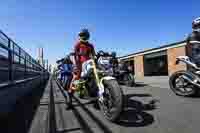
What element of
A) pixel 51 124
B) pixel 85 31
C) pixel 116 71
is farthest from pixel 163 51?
pixel 51 124

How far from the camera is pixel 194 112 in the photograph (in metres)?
4.25

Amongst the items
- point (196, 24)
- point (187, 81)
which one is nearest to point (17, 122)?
point (187, 81)

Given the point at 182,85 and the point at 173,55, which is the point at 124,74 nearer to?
the point at 182,85

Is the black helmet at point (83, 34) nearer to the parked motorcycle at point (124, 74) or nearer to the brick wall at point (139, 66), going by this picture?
the parked motorcycle at point (124, 74)

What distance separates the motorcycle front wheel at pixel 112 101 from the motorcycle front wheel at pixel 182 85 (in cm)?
333

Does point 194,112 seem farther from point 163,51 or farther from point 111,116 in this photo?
point 163,51

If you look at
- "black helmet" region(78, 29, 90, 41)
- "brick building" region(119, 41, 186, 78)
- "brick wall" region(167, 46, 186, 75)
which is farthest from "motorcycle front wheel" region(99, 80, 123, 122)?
"brick building" region(119, 41, 186, 78)

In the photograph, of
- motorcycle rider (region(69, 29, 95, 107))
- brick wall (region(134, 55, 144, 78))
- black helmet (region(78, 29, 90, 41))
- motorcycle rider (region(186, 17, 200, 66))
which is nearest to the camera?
motorcycle rider (region(69, 29, 95, 107))

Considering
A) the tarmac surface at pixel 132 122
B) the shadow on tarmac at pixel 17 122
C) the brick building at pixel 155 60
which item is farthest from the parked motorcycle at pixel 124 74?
the brick building at pixel 155 60

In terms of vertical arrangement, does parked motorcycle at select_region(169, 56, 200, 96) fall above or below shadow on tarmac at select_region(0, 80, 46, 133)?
above

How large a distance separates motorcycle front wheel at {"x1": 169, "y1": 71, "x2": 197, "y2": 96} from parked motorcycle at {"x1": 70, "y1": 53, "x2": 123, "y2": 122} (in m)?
3.06

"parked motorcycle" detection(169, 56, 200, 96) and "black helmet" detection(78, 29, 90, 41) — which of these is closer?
"black helmet" detection(78, 29, 90, 41)

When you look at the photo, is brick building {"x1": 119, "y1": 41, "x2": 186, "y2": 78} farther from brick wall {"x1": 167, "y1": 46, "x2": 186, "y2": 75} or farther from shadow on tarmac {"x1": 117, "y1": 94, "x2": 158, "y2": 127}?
shadow on tarmac {"x1": 117, "y1": 94, "x2": 158, "y2": 127}

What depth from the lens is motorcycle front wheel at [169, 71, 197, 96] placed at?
6.27 meters
